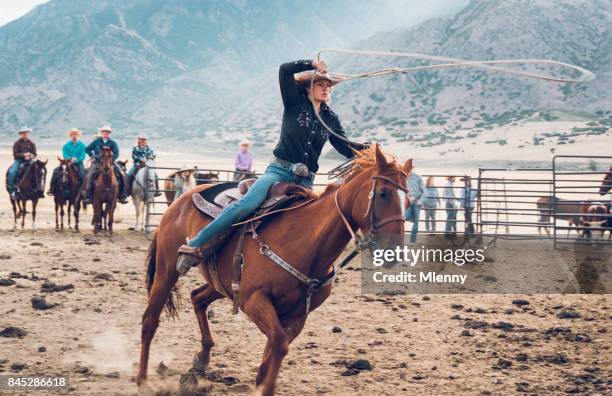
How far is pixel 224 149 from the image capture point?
255 ft

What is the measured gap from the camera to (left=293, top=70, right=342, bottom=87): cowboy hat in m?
4.94

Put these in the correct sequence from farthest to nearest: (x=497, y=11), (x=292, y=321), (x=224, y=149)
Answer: (x=497, y=11) → (x=224, y=149) → (x=292, y=321)

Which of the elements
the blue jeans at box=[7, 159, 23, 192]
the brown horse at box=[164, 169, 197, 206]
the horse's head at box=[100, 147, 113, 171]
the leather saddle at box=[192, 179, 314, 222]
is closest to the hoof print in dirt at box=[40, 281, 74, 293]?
the leather saddle at box=[192, 179, 314, 222]

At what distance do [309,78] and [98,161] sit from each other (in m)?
11.4

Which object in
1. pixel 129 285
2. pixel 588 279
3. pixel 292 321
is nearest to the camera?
pixel 292 321

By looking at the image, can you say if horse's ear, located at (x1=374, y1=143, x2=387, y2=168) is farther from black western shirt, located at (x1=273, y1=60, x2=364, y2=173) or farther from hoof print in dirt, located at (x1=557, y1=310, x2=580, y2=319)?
hoof print in dirt, located at (x1=557, y1=310, x2=580, y2=319)

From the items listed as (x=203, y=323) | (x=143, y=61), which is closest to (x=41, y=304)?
(x=203, y=323)

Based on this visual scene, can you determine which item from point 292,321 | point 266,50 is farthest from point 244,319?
point 266,50

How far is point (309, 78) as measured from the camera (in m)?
5.04

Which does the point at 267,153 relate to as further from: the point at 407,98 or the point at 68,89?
the point at 68,89

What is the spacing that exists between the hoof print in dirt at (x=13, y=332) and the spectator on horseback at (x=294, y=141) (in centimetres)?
260

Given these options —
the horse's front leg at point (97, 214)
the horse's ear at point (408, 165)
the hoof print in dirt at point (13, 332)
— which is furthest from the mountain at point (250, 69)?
the horse's ear at point (408, 165)

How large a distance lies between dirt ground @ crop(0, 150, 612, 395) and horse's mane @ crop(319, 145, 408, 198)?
172cm

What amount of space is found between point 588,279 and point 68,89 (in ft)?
421
